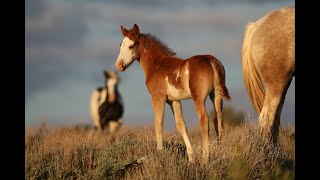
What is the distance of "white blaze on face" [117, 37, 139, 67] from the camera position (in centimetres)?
981

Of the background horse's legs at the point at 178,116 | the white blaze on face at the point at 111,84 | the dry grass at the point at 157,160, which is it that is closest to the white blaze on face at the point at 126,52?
the background horse's legs at the point at 178,116

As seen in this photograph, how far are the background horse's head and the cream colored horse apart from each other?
246 centimetres

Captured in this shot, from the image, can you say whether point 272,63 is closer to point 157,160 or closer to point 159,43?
point 159,43

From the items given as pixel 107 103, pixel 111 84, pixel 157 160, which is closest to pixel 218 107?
pixel 157 160

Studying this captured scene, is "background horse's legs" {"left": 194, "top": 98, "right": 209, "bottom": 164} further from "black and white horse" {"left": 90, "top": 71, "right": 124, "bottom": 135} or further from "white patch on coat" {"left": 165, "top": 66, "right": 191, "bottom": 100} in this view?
"black and white horse" {"left": 90, "top": 71, "right": 124, "bottom": 135}

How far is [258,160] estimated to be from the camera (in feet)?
27.5

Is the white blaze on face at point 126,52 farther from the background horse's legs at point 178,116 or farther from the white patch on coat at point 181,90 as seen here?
the background horse's legs at point 178,116

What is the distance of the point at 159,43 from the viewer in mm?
10195

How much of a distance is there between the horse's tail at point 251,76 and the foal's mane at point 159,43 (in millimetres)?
1637

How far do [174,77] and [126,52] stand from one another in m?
1.24
